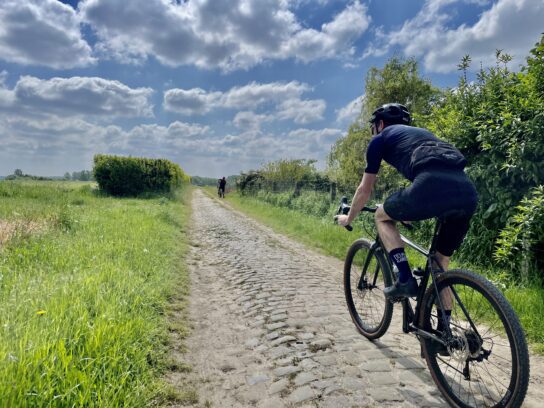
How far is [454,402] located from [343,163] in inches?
956

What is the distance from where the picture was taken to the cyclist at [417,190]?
258 cm

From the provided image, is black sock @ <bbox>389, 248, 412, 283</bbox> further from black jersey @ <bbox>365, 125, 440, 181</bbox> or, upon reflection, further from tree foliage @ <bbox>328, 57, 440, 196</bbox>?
tree foliage @ <bbox>328, 57, 440, 196</bbox>

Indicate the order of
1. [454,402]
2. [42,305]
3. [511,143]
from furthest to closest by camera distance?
1. [511,143]
2. [42,305]
3. [454,402]

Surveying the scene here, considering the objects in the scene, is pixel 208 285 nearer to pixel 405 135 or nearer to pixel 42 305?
pixel 42 305

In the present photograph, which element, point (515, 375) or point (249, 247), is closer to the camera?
point (515, 375)

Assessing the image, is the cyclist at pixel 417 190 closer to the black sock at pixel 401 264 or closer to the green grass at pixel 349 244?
the black sock at pixel 401 264

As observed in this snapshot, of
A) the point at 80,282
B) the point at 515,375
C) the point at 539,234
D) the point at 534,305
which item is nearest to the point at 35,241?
the point at 80,282

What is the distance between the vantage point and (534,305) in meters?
4.17

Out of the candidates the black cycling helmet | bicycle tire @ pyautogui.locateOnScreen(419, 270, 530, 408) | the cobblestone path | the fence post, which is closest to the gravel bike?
bicycle tire @ pyautogui.locateOnScreen(419, 270, 530, 408)

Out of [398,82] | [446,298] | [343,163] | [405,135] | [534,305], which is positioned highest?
[398,82]

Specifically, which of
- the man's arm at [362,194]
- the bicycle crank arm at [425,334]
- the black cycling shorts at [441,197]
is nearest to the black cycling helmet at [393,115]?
the man's arm at [362,194]

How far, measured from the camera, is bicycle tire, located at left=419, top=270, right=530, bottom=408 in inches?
86.7

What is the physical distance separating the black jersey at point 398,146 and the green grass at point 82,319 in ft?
9.36

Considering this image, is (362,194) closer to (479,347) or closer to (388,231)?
(388,231)
